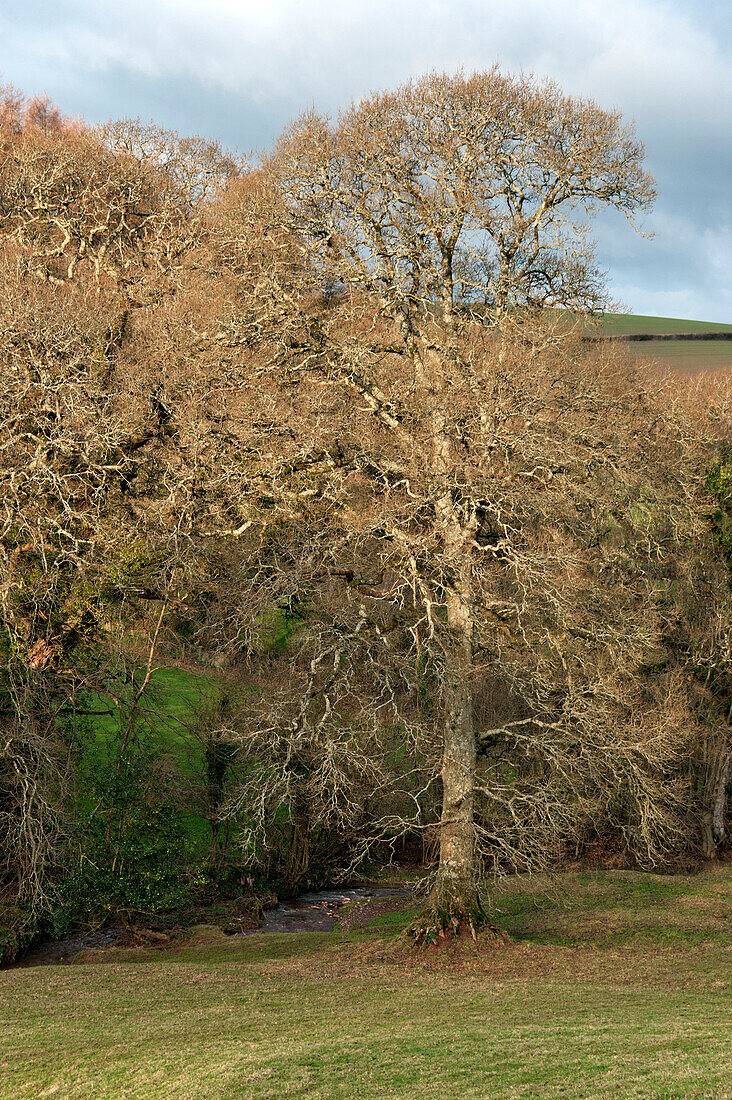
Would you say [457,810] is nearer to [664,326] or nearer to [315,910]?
[315,910]

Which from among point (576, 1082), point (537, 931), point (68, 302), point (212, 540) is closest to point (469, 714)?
point (537, 931)

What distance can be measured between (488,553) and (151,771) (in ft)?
33.0

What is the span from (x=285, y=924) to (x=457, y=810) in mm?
9745

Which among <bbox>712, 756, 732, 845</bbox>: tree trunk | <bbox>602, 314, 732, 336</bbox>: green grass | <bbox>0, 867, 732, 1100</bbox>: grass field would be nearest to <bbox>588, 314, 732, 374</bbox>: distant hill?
<bbox>602, 314, 732, 336</bbox>: green grass

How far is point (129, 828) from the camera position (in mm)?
22375

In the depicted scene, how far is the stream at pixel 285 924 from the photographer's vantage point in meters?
23.0

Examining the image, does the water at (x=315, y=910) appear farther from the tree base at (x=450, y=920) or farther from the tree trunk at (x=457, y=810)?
the tree trunk at (x=457, y=810)

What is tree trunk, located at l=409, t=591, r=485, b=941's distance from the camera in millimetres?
18594

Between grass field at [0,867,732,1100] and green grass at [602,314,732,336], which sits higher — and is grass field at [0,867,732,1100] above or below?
below

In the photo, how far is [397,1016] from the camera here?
13.3 metres

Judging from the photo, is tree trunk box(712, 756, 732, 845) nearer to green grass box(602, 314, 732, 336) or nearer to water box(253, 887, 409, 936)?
water box(253, 887, 409, 936)

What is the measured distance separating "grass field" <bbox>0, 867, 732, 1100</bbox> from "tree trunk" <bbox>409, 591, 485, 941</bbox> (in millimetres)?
560

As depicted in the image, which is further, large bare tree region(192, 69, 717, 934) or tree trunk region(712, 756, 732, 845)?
tree trunk region(712, 756, 732, 845)

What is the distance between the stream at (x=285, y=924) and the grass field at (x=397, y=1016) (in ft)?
7.20
